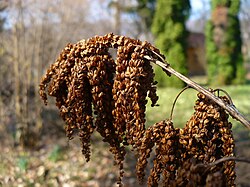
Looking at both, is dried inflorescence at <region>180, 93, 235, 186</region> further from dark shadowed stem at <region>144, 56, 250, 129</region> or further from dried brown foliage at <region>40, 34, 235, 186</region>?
dark shadowed stem at <region>144, 56, 250, 129</region>

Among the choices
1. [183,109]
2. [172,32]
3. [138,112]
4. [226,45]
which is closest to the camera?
[138,112]

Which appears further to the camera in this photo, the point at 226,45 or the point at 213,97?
the point at 226,45

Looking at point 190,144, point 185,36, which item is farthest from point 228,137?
point 185,36

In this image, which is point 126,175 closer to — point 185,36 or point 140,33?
point 185,36

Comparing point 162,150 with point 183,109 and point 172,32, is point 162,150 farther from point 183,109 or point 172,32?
point 172,32

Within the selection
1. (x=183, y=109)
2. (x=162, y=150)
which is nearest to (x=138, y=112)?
(x=162, y=150)

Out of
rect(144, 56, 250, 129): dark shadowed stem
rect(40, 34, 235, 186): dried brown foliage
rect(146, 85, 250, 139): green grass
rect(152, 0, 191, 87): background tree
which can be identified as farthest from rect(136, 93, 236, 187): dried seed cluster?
rect(152, 0, 191, 87): background tree

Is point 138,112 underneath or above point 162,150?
above
